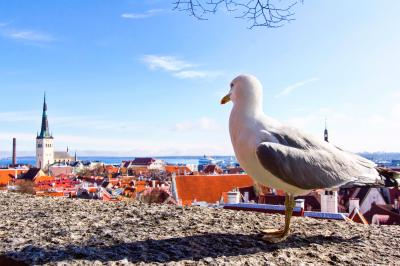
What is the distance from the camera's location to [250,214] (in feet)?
12.6

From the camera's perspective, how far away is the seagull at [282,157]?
8.77 feet

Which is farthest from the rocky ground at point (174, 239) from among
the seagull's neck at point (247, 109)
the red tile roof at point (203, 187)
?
the red tile roof at point (203, 187)

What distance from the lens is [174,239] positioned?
110 inches

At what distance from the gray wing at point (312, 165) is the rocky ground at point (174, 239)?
47 centimetres

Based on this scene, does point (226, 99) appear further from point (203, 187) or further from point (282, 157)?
point (203, 187)

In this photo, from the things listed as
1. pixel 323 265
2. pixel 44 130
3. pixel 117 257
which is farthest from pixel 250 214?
pixel 44 130

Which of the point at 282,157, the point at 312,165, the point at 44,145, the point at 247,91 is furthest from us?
the point at 44,145

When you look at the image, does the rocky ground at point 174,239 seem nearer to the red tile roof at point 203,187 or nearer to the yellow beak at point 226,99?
the yellow beak at point 226,99

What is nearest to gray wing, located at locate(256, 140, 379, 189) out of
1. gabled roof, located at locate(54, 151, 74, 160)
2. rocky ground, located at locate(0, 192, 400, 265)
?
rocky ground, located at locate(0, 192, 400, 265)

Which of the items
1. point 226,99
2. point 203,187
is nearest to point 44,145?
point 203,187

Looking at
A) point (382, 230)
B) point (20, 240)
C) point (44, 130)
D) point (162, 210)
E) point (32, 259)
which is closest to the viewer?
point (32, 259)

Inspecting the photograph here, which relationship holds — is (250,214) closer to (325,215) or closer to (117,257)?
(117,257)

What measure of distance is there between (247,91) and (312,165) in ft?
2.22

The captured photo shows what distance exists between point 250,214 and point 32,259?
6.75 feet
